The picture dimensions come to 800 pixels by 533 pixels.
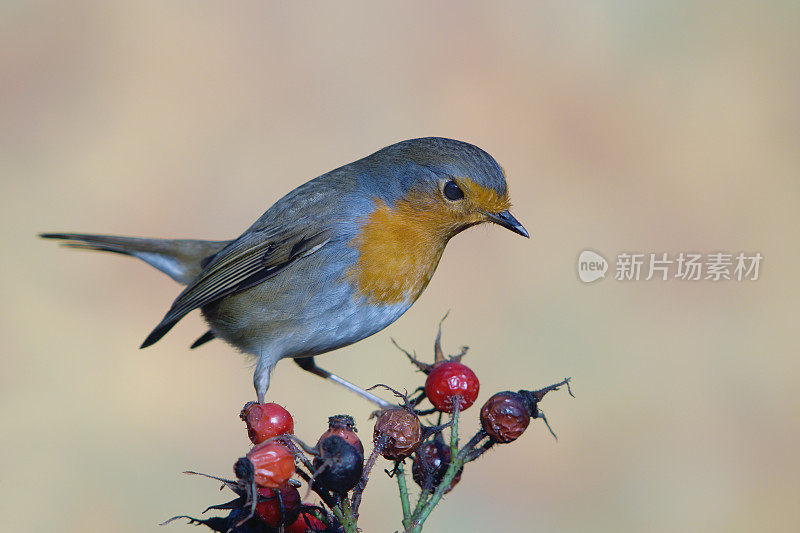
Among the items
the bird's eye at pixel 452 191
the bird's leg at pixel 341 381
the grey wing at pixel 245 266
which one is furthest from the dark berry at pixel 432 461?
the grey wing at pixel 245 266

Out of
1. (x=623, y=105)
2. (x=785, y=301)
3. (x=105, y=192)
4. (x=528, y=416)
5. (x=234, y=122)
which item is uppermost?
(x=623, y=105)

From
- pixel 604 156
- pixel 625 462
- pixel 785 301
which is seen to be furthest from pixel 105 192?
pixel 785 301

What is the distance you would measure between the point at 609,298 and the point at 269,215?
2.85 meters

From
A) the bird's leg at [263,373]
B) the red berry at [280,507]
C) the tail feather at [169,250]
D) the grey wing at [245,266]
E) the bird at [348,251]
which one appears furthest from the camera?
the tail feather at [169,250]

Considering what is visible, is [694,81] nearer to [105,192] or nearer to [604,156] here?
[604,156]

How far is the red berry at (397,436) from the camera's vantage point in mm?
1452

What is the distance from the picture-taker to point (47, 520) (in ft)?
13.4

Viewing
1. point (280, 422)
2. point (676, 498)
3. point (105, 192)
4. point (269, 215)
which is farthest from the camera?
point (105, 192)

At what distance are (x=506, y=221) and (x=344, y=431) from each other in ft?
3.56

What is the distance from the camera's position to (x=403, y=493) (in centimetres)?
138

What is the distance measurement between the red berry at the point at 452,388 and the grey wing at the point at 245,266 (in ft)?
3.47

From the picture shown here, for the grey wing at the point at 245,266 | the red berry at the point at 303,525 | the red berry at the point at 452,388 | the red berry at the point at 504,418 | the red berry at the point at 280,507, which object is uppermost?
the grey wing at the point at 245,266

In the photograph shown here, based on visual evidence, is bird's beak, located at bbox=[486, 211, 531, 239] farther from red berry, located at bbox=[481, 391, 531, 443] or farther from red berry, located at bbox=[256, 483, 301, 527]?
red berry, located at bbox=[256, 483, 301, 527]

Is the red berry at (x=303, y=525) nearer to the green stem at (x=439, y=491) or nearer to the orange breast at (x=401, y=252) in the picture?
the green stem at (x=439, y=491)
